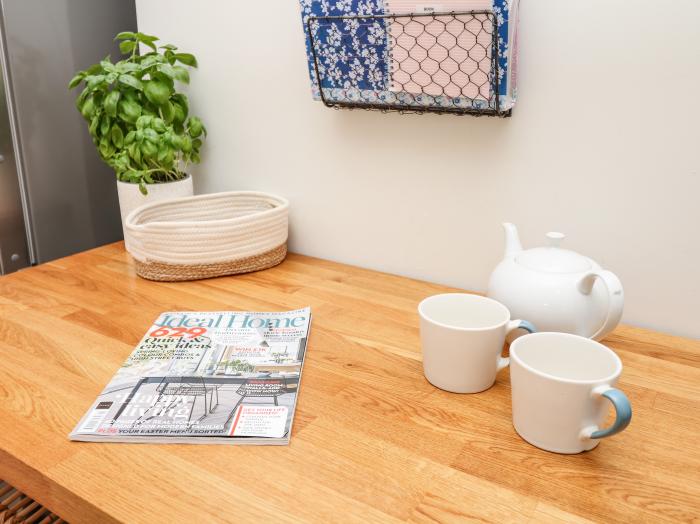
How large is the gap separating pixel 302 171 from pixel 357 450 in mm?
691

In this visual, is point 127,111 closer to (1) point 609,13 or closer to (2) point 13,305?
(2) point 13,305

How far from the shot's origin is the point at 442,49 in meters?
0.93

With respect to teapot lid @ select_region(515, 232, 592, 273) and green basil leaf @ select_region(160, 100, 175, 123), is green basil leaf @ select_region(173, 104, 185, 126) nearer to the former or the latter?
green basil leaf @ select_region(160, 100, 175, 123)

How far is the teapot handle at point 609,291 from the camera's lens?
2.50 feet

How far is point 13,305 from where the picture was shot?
104 centimetres

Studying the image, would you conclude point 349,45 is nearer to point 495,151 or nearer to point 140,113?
point 495,151

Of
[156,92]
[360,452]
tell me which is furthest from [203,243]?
[360,452]

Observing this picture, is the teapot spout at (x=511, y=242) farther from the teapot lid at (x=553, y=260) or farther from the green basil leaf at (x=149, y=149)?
the green basil leaf at (x=149, y=149)

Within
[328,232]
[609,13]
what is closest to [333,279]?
[328,232]

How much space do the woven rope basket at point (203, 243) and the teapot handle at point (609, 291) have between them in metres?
0.60

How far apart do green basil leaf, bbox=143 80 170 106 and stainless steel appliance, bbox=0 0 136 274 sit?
35 centimetres

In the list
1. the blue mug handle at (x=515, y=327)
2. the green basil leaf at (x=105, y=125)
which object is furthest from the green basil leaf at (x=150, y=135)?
the blue mug handle at (x=515, y=327)

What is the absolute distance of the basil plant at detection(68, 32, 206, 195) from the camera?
119 centimetres

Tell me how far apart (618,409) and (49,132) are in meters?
1.34
